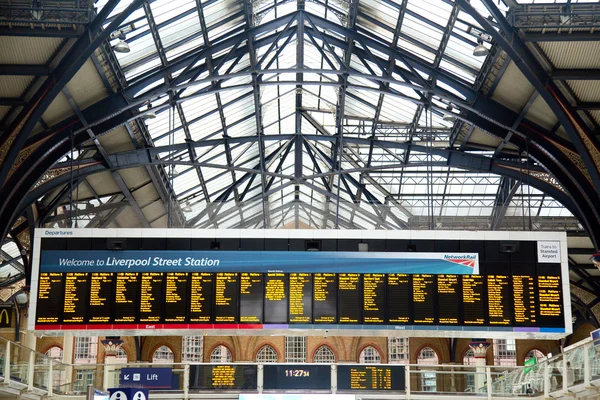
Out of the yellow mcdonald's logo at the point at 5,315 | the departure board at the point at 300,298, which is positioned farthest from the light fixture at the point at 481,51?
the yellow mcdonald's logo at the point at 5,315

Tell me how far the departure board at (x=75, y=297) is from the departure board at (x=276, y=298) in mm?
6129

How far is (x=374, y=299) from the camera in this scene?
2894 centimetres

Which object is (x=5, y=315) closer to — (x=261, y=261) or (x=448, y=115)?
(x=261, y=261)

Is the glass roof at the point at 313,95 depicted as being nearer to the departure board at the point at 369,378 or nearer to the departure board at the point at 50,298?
the departure board at the point at 50,298

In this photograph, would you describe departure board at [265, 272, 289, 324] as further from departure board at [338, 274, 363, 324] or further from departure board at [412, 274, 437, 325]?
departure board at [412, 274, 437, 325]

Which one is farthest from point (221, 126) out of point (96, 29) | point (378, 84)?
point (96, 29)

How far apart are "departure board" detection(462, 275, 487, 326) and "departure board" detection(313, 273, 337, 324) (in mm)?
4442

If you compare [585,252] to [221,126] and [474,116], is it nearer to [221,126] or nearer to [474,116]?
[474,116]

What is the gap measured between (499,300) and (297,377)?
26.0 ft

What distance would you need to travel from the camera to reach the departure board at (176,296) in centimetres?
2864

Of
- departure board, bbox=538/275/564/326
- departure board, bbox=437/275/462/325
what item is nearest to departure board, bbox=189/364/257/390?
departure board, bbox=437/275/462/325

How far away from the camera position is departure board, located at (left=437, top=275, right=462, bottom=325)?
94.2ft

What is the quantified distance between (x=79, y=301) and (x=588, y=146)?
1855 cm

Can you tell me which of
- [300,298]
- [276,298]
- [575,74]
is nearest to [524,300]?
[300,298]
